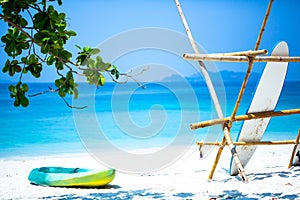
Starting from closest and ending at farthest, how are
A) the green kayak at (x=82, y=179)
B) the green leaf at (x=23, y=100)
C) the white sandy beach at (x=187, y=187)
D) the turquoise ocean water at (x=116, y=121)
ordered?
the green leaf at (x=23, y=100)
the white sandy beach at (x=187, y=187)
the green kayak at (x=82, y=179)
the turquoise ocean water at (x=116, y=121)

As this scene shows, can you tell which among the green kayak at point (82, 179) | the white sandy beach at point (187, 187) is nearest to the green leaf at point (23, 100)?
the white sandy beach at point (187, 187)

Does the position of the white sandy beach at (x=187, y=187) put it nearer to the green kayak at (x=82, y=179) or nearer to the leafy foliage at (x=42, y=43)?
the green kayak at (x=82, y=179)

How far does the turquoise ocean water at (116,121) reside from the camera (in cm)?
1106

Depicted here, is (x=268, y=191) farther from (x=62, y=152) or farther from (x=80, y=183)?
(x=62, y=152)

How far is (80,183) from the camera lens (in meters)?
4.50

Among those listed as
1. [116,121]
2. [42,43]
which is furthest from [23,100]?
[116,121]

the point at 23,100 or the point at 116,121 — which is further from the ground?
the point at 116,121

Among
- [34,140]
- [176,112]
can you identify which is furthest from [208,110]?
[34,140]

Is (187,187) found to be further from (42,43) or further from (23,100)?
(42,43)

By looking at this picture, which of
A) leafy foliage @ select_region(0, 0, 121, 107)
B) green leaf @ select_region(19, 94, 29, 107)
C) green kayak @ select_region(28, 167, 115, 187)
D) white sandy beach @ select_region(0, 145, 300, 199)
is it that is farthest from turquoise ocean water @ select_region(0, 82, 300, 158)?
green leaf @ select_region(19, 94, 29, 107)

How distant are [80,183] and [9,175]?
1.80 metres

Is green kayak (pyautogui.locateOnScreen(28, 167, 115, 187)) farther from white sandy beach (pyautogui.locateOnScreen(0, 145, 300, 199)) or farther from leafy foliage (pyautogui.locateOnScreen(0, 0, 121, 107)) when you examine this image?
leafy foliage (pyautogui.locateOnScreen(0, 0, 121, 107))

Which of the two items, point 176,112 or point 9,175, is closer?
point 9,175

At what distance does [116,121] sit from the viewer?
17016 mm
